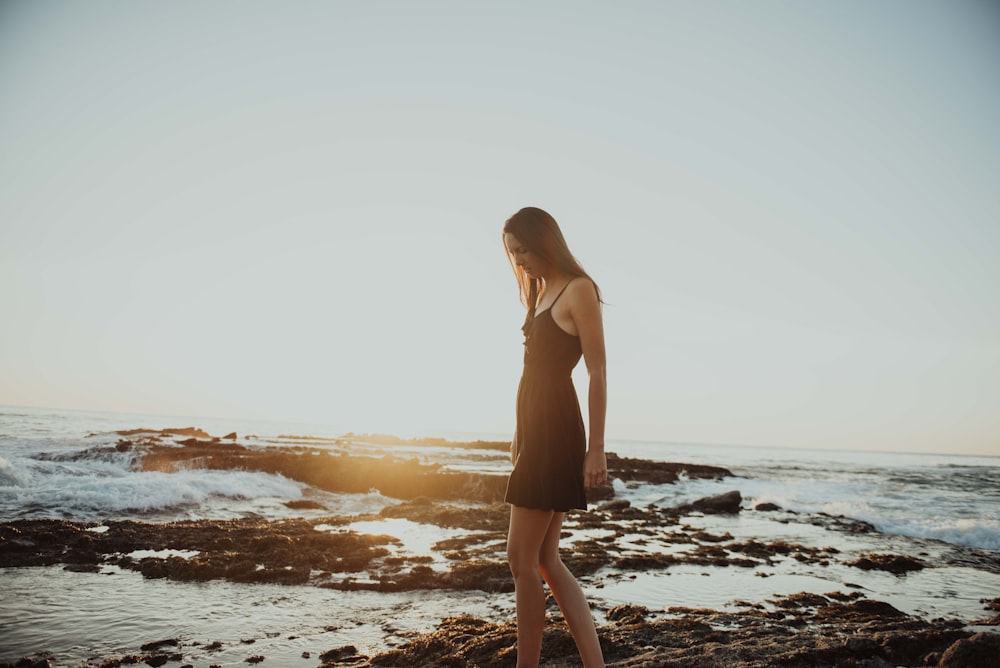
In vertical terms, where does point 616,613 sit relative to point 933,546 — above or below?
above

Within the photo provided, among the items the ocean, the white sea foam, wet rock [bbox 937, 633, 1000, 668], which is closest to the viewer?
wet rock [bbox 937, 633, 1000, 668]

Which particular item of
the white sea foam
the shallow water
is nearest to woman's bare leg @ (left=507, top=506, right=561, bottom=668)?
the shallow water

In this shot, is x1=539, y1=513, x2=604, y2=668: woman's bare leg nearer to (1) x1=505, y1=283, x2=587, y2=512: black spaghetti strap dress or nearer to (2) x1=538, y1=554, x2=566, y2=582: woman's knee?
(2) x1=538, y1=554, x2=566, y2=582: woman's knee

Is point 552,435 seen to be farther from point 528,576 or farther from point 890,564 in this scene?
point 890,564

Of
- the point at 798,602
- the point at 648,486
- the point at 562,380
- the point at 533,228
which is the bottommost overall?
the point at 648,486

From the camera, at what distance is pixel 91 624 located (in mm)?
4496

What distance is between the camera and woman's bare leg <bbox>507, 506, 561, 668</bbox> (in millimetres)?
2541

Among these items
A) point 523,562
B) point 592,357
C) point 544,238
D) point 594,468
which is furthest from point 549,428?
point 544,238

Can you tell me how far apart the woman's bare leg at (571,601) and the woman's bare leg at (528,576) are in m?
0.05

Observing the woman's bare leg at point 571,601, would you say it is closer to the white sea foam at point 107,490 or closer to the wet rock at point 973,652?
the wet rock at point 973,652

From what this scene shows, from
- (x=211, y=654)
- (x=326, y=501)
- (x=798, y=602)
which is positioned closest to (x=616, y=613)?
(x=798, y=602)

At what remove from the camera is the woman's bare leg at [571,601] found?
249 centimetres

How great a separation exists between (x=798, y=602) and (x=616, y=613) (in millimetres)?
2355

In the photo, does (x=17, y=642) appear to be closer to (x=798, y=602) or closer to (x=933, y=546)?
(x=798, y=602)
